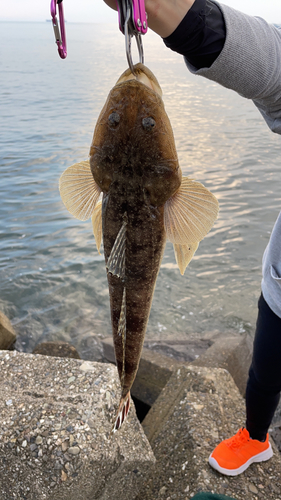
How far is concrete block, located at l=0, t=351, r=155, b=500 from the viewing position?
2.46m

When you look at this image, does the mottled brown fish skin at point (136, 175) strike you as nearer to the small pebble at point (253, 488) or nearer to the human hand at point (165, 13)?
the human hand at point (165, 13)

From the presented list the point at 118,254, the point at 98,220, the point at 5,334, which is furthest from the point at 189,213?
the point at 5,334

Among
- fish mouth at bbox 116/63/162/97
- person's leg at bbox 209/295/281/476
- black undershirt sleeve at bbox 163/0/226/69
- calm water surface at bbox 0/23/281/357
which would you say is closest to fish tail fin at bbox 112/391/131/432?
person's leg at bbox 209/295/281/476

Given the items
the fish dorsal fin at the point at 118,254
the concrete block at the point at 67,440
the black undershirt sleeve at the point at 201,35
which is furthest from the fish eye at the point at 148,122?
the concrete block at the point at 67,440

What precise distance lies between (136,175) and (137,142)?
13 cm

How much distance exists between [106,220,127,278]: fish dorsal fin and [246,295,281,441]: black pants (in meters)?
1.26

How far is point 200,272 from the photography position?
854cm

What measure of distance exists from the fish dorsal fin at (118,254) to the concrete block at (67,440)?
4.86ft

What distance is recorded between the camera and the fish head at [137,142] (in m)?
1.39

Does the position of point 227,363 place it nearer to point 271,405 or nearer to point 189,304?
point 271,405

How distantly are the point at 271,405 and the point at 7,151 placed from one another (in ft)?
50.9

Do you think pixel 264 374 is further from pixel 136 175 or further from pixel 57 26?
pixel 57 26

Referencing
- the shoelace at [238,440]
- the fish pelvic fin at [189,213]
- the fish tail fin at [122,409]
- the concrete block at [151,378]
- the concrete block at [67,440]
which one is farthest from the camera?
the concrete block at [151,378]

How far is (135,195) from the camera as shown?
1535mm
